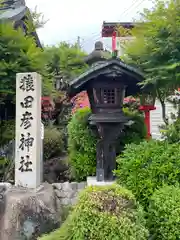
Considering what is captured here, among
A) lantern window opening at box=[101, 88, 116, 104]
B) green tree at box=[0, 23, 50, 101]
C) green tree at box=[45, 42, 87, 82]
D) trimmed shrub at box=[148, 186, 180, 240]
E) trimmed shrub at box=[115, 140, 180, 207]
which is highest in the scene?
green tree at box=[45, 42, 87, 82]

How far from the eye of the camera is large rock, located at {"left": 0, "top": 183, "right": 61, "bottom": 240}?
525cm

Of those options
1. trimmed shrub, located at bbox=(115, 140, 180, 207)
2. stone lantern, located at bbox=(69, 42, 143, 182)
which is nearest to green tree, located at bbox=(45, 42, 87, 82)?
stone lantern, located at bbox=(69, 42, 143, 182)

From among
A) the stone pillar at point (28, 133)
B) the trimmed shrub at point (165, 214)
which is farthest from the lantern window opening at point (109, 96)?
the trimmed shrub at point (165, 214)

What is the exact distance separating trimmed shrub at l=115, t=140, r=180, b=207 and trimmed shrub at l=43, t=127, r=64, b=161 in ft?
14.9

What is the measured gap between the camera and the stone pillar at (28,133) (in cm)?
602

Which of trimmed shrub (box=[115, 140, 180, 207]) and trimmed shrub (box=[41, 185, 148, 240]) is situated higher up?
trimmed shrub (box=[115, 140, 180, 207])

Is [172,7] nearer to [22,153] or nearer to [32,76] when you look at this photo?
[32,76]

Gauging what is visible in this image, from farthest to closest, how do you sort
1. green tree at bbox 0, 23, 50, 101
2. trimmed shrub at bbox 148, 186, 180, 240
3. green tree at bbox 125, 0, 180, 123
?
green tree at bbox 0, 23, 50, 101 → green tree at bbox 125, 0, 180, 123 → trimmed shrub at bbox 148, 186, 180, 240

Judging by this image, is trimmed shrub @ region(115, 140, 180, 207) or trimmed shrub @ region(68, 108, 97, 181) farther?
trimmed shrub @ region(68, 108, 97, 181)

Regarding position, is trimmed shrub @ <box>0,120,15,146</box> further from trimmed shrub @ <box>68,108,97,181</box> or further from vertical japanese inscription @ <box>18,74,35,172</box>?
trimmed shrub @ <box>68,108,97,181</box>

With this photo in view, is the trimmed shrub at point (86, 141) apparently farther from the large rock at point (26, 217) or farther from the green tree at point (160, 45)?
the green tree at point (160, 45)

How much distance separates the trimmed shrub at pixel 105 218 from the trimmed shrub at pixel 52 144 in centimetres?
521

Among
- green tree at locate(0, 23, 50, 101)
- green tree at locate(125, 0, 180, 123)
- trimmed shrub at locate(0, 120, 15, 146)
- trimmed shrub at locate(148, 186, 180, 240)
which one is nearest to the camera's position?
trimmed shrub at locate(148, 186, 180, 240)

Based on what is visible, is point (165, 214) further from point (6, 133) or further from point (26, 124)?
point (6, 133)
